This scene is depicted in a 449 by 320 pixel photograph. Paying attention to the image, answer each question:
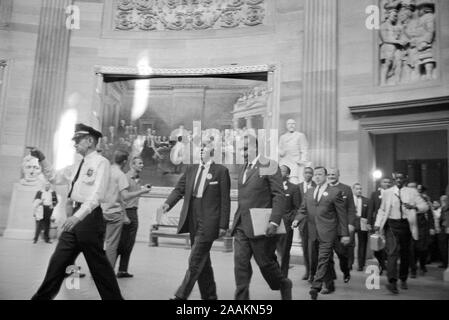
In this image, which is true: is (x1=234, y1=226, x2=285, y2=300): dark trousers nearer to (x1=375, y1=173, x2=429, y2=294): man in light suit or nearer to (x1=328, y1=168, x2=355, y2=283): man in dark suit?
(x1=328, y1=168, x2=355, y2=283): man in dark suit

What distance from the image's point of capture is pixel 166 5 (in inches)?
495

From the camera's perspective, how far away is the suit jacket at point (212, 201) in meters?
4.61

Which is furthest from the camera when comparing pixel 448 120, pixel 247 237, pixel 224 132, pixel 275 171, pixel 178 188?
pixel 224 132

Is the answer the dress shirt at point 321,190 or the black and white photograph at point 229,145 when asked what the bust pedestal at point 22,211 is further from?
the dress shirt at point 321,190

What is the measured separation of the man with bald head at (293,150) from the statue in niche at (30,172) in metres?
5.93

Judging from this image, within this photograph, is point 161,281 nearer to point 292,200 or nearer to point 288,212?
point 288,212

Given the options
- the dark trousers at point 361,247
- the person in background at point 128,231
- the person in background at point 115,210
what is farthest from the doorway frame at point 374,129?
the person in background at point 115,210

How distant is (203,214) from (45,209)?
6.74 metres

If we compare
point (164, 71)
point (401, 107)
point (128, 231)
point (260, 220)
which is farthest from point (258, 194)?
point (164, 71)

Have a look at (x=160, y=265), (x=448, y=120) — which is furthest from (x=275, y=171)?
(x=448, y=120)

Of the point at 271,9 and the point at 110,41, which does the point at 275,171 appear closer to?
the point at 271,9

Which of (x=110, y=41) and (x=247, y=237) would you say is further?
(x=110, y=41)
